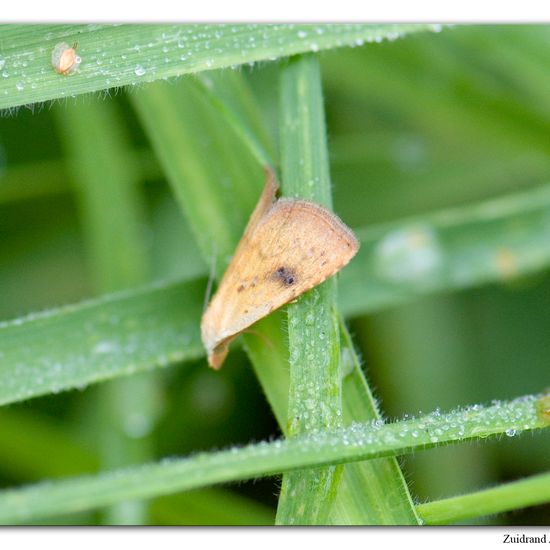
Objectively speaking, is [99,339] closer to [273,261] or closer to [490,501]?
[273,261]

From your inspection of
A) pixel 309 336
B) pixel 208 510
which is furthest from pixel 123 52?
pixel 208 510

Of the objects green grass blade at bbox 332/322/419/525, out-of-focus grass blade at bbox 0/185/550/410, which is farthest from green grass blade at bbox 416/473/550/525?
out-of-focus grass blade at bbox 0/185/550/410

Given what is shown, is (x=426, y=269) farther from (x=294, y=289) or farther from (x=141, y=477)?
(x=141, y=477)

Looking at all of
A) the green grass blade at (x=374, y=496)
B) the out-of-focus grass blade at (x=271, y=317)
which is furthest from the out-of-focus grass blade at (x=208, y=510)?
the green grass blade at (x=374, y=496)

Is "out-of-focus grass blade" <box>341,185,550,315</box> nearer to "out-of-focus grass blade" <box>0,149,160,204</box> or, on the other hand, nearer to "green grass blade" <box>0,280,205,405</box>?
"green grass blade" <box>0,280,205,405</box>

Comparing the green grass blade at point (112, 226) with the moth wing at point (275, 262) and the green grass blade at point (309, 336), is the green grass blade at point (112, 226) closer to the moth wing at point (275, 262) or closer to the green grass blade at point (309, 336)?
the moth wing at point (275, 262)
